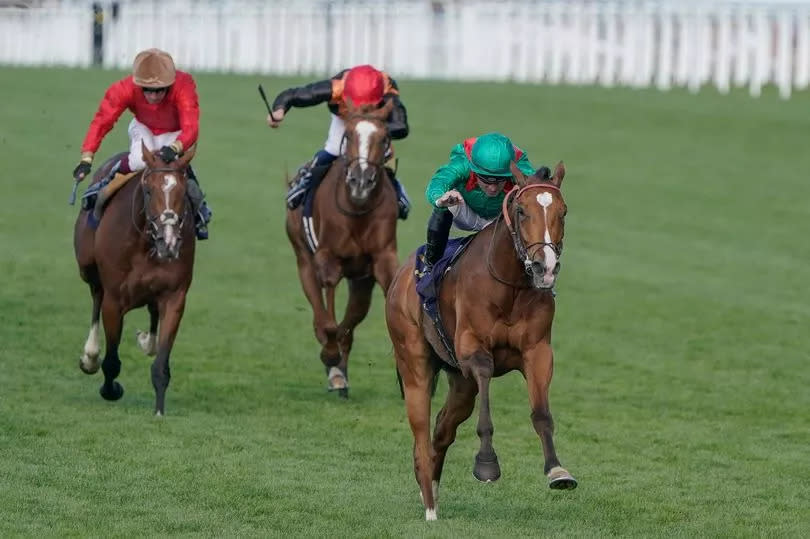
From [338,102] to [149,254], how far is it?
2204 mm

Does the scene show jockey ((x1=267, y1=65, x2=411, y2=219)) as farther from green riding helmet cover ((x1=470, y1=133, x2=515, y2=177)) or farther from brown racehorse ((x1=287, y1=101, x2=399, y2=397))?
green riding helmet cover ((x1=470, y1=133, x2=515, y2=177))

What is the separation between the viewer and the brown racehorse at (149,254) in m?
11.8

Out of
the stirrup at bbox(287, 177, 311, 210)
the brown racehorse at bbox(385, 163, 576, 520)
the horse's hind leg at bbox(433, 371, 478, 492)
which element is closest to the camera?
the brown racehorse at bbox(385, 163, 576, 520)

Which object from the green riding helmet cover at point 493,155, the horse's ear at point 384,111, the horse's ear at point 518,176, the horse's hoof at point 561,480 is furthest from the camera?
the horse's ear at point 384,111

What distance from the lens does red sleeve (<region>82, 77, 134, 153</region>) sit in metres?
12.6

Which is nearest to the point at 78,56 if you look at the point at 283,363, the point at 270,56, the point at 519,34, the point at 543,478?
the point at 270,56

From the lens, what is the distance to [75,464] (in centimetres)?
992

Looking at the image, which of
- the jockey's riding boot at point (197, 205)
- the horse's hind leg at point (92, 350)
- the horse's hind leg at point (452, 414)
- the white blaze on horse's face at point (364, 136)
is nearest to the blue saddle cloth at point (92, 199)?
the horse's hind leg at point (92, 350)

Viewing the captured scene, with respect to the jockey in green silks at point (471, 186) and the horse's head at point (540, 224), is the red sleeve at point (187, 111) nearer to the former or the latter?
the jockey in green silks at point (471, 186)

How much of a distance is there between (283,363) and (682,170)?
11269 millimetres

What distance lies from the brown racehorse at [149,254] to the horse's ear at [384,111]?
143 centimetres

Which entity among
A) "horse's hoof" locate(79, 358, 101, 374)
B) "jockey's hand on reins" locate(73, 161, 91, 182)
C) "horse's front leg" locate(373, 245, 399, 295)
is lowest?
"horse's hoof" locate(79, 358, 101, 374)

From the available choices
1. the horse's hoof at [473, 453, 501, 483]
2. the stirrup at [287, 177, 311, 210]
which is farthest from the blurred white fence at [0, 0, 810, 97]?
the horse's hoof at [473, 453, 501, 483]

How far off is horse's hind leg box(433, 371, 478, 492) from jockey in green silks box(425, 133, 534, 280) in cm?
62
